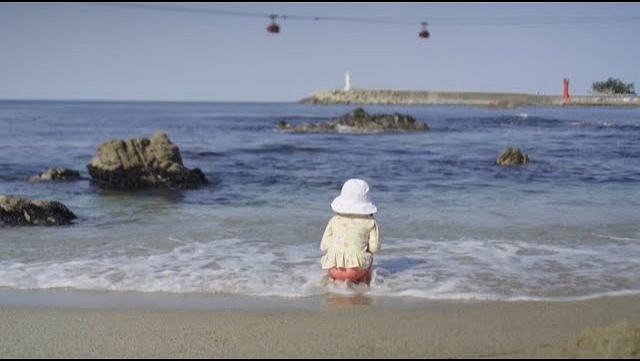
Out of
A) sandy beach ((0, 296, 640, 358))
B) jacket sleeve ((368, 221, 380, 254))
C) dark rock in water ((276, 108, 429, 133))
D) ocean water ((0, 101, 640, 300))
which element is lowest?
ocean water ((0, 101, 640, 300))

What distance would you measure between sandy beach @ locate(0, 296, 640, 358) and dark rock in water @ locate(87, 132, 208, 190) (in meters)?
10.7

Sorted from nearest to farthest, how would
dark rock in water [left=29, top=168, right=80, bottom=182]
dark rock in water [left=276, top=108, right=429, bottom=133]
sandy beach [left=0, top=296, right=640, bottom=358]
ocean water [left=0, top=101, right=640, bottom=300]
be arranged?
sandy beach [left=0, top=296, right=640, bottom=358]
ocean water [left=0, top=101, right=640, bottom=300]
dark rock in water [left=29, top=168, right=80, bottom=182]
dark rock in water [left=276, top=108, right=429, bottom=133]

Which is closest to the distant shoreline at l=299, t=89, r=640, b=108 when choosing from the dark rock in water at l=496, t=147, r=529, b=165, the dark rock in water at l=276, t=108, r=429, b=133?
the dark rock in water at l=276, t=108, r=429, b=133

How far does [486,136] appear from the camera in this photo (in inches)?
1505

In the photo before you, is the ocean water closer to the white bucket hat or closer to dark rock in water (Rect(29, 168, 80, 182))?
dark rock in water (Rect(29, 168, 80, 182))

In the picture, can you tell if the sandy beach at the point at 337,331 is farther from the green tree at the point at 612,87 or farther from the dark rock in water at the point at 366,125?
the green tree at the point at 612,87

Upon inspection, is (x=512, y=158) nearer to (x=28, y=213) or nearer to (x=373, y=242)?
(x=28, y=213)

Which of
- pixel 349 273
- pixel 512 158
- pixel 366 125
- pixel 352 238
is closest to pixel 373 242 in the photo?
pixel 352 238

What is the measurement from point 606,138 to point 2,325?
1285 inches

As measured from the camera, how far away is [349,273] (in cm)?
648

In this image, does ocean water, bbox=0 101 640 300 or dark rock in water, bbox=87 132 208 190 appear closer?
ocean water, bbox=0 101 640 300

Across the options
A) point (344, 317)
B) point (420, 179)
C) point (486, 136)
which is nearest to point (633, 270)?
point (344, 317)

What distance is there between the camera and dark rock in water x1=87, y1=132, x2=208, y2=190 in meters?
16.4

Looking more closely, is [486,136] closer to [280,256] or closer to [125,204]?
[125,204]
